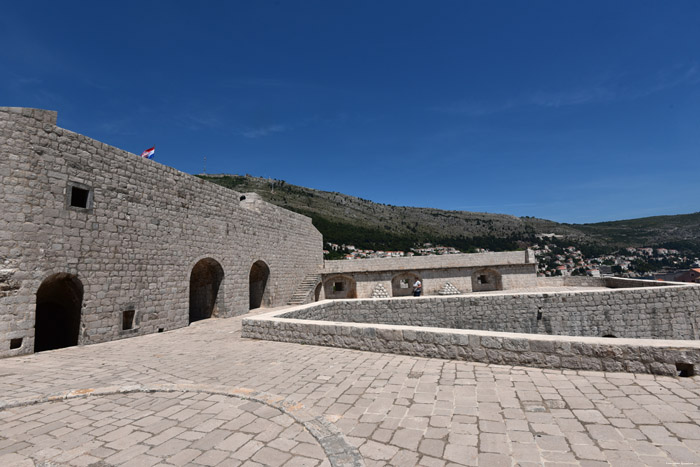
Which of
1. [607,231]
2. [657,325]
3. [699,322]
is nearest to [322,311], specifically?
[657,325]

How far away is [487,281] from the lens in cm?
2319

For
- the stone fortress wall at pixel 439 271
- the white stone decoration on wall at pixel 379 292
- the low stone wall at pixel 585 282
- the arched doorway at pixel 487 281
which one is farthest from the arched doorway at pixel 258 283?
the low stone wall at pixel 585 282

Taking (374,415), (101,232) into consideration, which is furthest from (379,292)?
(374,415)

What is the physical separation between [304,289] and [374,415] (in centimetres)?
1552

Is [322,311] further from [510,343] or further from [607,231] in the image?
[607,231]

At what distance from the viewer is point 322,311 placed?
1084 centimetres

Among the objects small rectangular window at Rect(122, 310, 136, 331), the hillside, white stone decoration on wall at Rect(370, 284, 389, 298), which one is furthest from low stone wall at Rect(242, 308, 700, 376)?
the hillside

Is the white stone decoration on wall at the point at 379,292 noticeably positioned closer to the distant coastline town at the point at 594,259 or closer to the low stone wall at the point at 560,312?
the low stone wall at the point at 560,312

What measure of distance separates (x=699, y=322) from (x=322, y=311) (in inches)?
548

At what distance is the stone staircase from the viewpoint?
17603 millimetres

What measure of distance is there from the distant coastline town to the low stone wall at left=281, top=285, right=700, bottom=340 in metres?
29.5

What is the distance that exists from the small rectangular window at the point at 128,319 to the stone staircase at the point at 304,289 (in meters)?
8.99

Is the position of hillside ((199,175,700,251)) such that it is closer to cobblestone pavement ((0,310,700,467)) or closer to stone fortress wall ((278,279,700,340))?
stone fortress wall ((278,279,700,340))

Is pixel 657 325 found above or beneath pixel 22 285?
beneath
